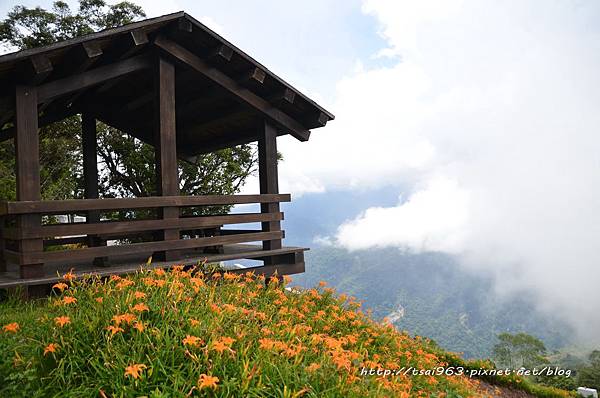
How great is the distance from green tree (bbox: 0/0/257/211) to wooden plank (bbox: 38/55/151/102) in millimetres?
8794

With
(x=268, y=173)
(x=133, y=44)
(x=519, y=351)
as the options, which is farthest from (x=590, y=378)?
(x=519, y=351)

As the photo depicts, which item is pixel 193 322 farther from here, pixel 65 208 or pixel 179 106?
pixel 179 106

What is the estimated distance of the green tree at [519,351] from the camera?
1608 inches

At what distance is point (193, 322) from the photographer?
269cm

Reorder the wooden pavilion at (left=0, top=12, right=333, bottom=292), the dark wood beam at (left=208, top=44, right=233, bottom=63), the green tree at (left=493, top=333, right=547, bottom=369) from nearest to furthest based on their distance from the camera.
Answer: the wooden pavilion at (left=0, top=12, right=333, bottom=292), the dark wood beam at (left=208, top=44, right=233, bottom=63), the green tree at (left=493, top=333, right=547, bottom=369)

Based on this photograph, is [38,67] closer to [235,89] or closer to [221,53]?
[221,53]

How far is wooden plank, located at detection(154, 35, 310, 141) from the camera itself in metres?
7.13

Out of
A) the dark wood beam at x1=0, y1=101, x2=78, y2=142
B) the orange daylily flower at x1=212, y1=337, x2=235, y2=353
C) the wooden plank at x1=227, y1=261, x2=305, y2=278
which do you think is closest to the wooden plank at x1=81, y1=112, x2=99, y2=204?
the dark wood beam at x1=0, y1=101, x2=78, y2=142

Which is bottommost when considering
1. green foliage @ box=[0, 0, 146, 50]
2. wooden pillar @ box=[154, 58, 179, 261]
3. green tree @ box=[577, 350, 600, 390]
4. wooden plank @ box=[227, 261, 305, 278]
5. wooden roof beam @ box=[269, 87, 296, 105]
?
green tree @ box=[577, 350, 600, 390]

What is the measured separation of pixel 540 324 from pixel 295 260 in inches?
7618

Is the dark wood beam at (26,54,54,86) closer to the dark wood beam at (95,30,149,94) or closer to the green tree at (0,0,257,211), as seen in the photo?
the dark wood beam at (95,30,149,94)

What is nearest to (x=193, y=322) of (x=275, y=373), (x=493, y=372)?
(x=275, y=373)

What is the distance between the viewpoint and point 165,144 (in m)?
7.05

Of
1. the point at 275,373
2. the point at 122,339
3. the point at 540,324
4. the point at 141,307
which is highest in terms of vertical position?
the point at 141,307
